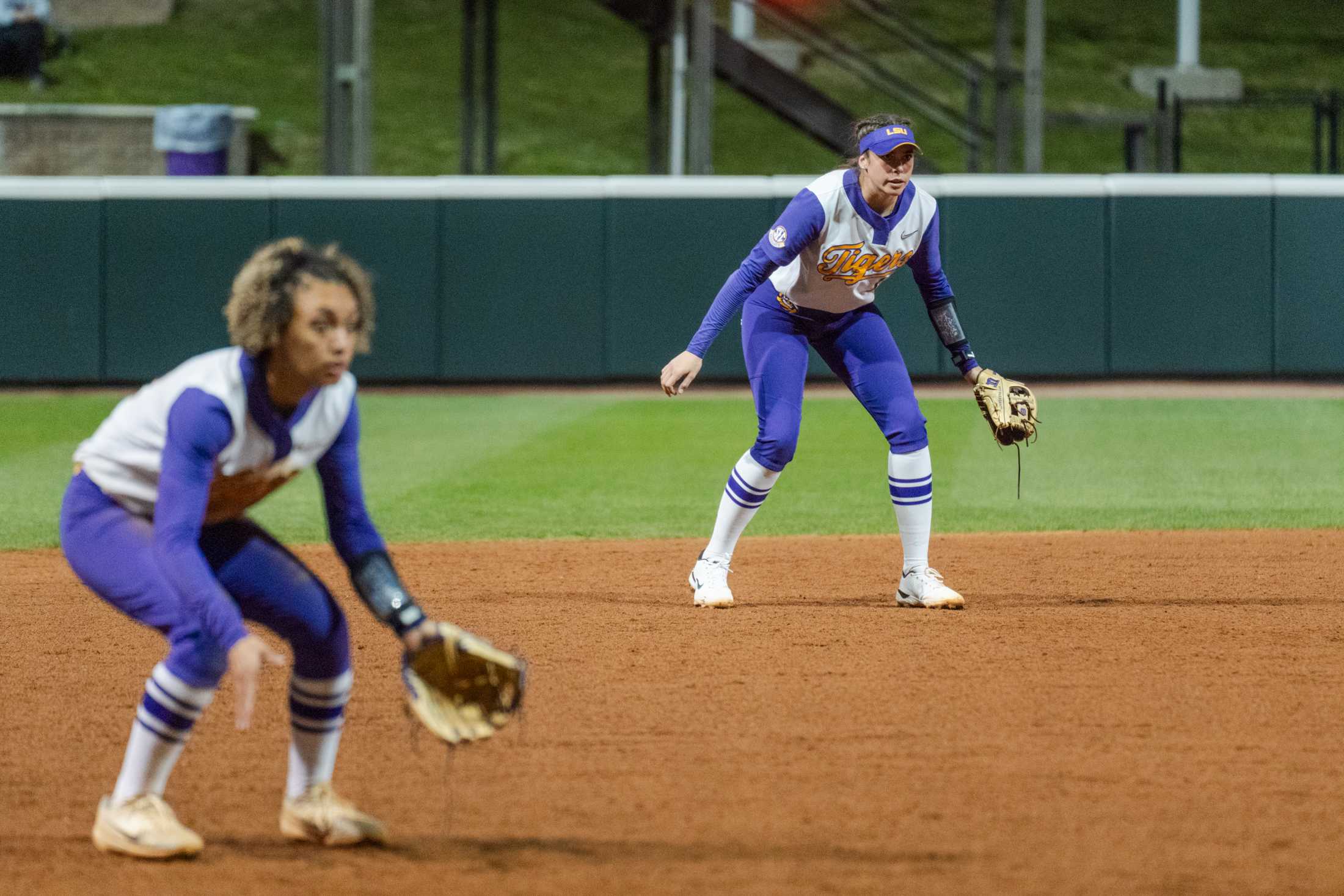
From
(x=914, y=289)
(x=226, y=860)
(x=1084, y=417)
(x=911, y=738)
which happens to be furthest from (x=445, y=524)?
(x=914, y=289)

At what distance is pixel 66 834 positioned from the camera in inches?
148

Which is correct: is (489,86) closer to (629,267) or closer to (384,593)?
(629,267)

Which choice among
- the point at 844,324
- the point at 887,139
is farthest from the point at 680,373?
the point at 887,139

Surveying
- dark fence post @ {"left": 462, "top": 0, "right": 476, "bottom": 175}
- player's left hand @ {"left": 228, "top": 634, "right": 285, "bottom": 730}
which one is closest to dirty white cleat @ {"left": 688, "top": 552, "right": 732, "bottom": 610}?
player's left hand @ {"left": 228, "top": 634, "right": 285, "bottom": 730}

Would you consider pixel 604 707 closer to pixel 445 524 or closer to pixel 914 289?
pixel 445 524

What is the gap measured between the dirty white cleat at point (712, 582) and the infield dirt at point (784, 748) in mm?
149

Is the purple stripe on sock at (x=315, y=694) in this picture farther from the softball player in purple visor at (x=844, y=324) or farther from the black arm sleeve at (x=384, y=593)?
the softball player in purple visor at (x=844, y=324)

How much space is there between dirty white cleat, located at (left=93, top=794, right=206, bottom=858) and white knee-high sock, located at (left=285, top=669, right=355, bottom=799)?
252 millimetres

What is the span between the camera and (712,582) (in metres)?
6.50

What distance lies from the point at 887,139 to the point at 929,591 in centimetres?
172

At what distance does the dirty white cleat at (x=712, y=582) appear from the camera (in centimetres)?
649

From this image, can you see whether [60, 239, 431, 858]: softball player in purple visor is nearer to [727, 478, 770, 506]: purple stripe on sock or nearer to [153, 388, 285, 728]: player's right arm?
[153, 388, 285, 728]: player's right arm

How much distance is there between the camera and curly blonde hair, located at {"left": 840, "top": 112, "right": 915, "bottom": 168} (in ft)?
19.9

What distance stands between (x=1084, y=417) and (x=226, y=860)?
11.1 m
